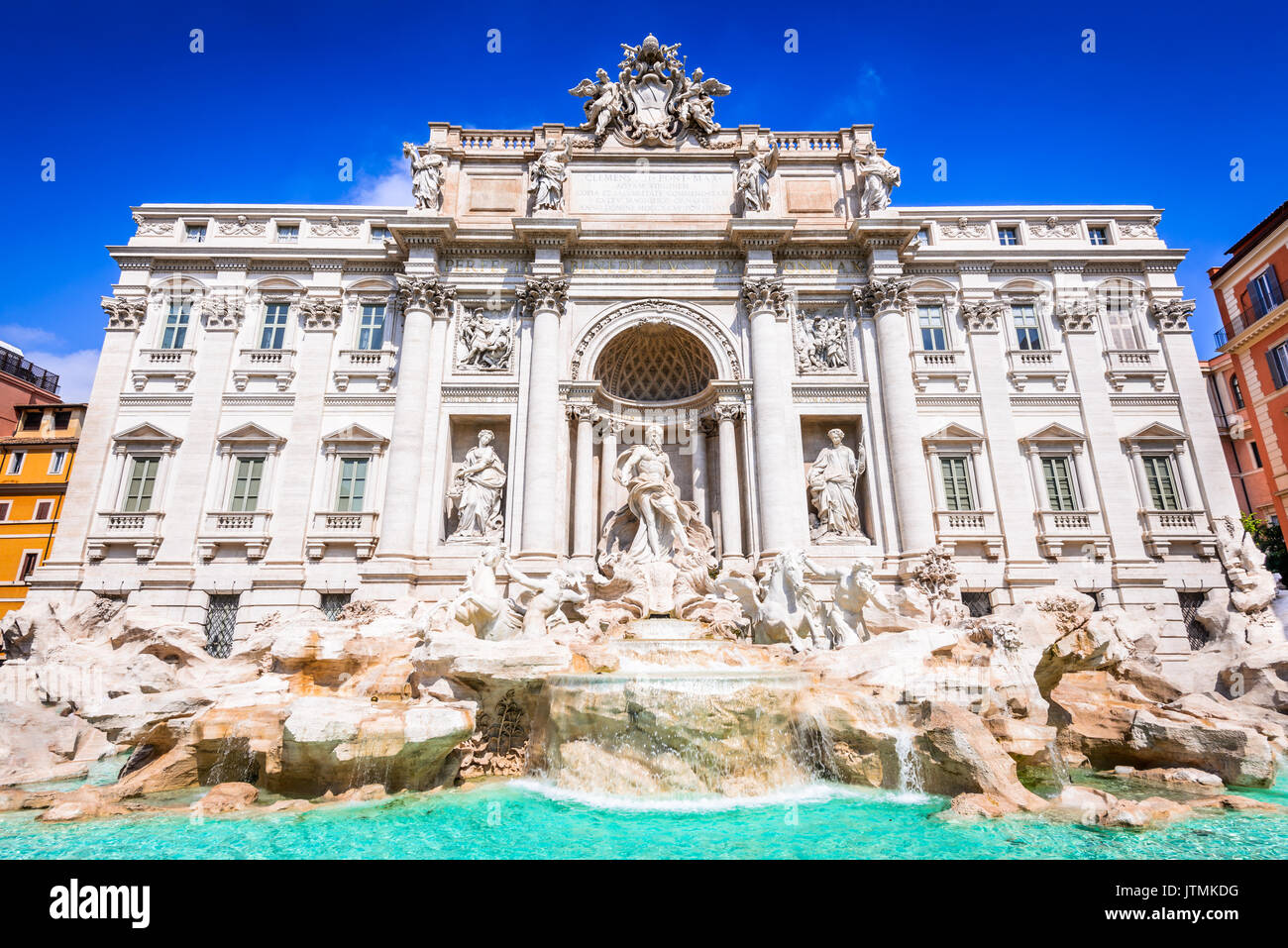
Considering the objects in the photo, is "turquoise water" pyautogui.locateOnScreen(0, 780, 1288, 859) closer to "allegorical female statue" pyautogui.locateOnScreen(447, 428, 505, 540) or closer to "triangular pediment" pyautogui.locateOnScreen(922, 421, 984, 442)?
"allegorical female statue" pyautogui.locateOnScreen(447, 428, 505, 540)

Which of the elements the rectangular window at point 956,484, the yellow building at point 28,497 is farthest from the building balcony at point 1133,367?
the yellow building at point 28,497

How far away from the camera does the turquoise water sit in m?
6.50

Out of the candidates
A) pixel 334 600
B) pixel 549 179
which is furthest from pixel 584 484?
pixel 549 179

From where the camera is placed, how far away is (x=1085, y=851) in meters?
6.45

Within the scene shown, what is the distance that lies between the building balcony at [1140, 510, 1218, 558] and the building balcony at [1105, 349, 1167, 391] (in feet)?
13.5

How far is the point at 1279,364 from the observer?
886 inches

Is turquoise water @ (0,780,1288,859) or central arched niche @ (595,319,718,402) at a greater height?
central arched niche @ (595,319,718,402)

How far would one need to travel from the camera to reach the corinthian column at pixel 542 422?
57.3ft

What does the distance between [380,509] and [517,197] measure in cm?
1122

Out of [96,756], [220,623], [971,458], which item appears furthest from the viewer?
[971,458]

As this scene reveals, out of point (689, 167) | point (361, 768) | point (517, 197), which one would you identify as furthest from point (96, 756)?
point (689, 167)

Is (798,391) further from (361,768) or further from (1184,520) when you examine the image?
(361,768)

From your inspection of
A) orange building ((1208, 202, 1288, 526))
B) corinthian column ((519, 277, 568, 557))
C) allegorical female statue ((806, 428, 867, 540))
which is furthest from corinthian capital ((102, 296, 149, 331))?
orange building ((1208, 202, 1288, 526))

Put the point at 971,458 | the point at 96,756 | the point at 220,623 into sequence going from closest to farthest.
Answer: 1. the point at 96,756
2. the point at 220,623
3. the point at 971,458
